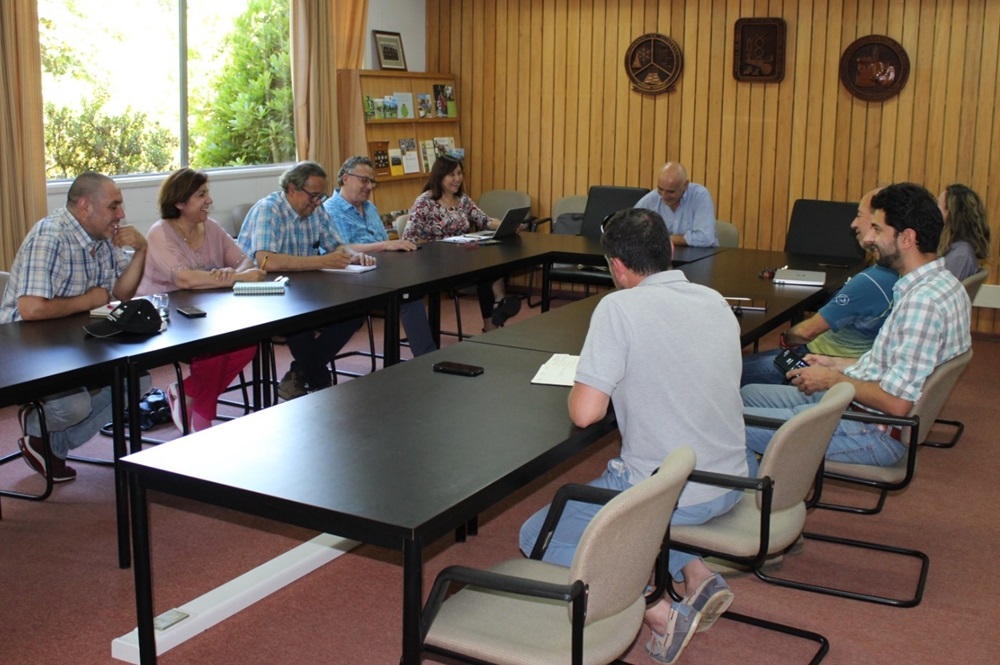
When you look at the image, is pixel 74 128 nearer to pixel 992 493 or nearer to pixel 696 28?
pixel 696 28

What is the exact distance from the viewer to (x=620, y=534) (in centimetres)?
201

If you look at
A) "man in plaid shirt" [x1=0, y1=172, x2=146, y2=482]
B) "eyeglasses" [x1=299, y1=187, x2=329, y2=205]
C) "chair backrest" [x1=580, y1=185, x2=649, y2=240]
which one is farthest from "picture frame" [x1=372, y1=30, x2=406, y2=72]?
"man in plaid shirt" [x1=0, y1=172, x2=146, y2=482]

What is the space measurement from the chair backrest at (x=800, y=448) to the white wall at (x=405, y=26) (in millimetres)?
6085

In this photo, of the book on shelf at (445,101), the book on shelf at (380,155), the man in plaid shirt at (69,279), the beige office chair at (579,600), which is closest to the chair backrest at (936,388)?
the beige office chair at (579,600)

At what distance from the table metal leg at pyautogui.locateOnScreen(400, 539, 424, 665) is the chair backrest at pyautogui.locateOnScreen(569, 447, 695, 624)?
0.96 ft

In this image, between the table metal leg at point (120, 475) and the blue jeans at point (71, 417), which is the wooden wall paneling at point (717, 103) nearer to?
the blue jeans at point (71, 417)

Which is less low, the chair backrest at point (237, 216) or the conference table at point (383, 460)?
the chair backrest at point (237, 216)

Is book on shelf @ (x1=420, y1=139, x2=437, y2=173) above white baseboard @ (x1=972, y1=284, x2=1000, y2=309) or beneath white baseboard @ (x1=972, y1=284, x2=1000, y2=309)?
above

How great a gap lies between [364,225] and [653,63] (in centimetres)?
309

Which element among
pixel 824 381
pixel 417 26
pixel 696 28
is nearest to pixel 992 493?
pixel 824 381

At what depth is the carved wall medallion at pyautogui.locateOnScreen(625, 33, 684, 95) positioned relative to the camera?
26.0 feet

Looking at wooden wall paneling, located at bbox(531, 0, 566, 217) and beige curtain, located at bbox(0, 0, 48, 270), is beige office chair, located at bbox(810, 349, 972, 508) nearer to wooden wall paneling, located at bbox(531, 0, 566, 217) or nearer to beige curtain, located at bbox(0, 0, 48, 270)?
beige curtain, located at bbox(0, 0, 48, 270)

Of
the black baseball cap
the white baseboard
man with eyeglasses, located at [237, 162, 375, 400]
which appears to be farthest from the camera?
the white baseboard

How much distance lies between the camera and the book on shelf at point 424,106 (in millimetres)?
8328
